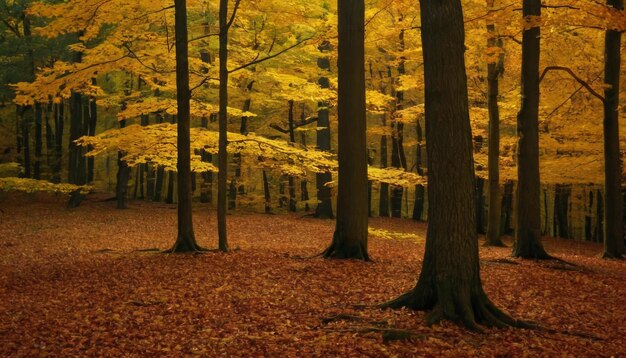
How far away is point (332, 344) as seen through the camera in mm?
5910

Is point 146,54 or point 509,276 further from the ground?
point 146,54

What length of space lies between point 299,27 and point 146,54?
5.54 meters

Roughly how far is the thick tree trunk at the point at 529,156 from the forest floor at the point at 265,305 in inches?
31.9

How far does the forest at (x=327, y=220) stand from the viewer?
21.5ft

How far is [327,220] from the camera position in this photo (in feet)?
80.6

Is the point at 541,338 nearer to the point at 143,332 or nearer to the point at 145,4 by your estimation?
the point at 143,332

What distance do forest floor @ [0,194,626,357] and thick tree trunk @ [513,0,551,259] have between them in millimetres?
810

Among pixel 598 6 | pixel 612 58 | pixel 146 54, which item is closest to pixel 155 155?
pixel 146 54

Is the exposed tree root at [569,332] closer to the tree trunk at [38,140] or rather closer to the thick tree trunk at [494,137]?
the thick tree trunk at [494,137]

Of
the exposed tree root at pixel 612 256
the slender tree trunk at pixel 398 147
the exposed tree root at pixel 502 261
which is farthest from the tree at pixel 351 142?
the slender tree trunk at pixel 398 147

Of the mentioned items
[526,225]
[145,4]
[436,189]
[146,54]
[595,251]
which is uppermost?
[145,4]

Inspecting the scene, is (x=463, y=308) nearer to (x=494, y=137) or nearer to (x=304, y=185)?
(x=494, y=137)

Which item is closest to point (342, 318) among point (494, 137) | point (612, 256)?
point (612, 256)

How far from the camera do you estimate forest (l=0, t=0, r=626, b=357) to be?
6539 mm
